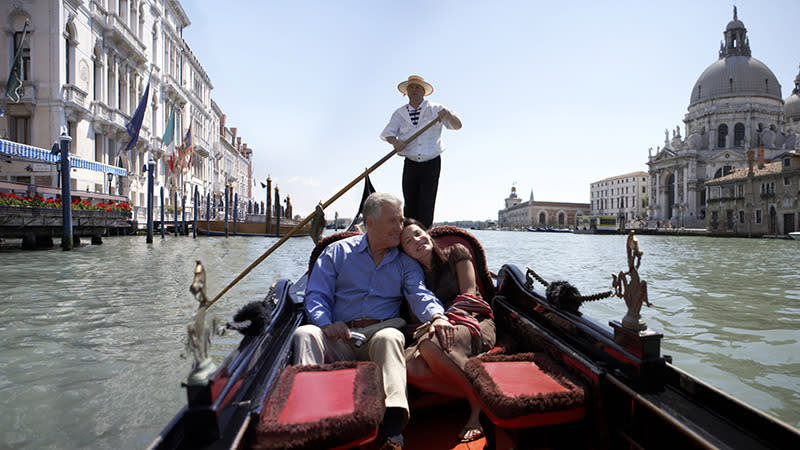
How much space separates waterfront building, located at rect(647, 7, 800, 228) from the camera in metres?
42.4

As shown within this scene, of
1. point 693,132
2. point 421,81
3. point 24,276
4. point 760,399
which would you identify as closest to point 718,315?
point 760,399

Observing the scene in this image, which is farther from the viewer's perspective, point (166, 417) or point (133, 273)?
point (133, 273)

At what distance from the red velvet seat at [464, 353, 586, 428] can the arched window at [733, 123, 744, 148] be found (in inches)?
2159

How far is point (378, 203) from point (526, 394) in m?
0.91

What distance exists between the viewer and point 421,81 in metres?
2.86

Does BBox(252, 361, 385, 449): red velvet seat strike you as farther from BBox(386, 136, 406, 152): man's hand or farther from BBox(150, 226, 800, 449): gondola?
BBox(386, 136, 406, 152): man's hand

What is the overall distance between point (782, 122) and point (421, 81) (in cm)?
5701

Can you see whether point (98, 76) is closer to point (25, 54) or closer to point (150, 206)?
point (25, 54)

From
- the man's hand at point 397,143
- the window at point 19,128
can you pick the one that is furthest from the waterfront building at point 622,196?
the man's hand at point 397,143

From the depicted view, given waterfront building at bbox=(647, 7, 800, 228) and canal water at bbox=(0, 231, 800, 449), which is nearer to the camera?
canal water at bbox=(0, 231, 800, 449)

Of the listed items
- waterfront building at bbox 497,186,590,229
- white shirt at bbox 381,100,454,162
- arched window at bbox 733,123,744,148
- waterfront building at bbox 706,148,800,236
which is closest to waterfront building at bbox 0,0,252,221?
white shirt at bbox 381,100,454,162

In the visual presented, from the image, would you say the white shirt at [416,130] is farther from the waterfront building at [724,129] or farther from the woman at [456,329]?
the waterfront building at [724,129]

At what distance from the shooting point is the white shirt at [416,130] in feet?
9.73

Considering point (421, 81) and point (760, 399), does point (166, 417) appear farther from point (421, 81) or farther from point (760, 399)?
point (760, 399)
